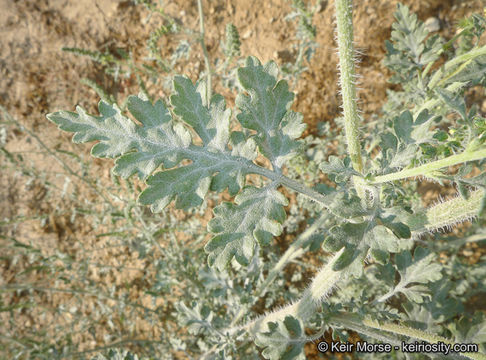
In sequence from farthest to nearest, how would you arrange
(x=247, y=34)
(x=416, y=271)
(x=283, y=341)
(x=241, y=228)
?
1. (x=247, y=34)
2. (x=416, y=271)
3. (x=283, y=341)
4. (x=241, y=228)

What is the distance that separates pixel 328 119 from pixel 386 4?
50.9 inches

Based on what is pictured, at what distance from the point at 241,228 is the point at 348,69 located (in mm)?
645

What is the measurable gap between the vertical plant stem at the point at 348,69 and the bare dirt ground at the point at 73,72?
2.46m

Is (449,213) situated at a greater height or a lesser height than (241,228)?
greater

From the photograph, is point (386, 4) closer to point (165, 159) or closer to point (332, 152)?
point (332, 152)

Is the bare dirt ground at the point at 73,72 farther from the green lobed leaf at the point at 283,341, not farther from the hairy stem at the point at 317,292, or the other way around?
the green lobed leaf at the point at 283,341

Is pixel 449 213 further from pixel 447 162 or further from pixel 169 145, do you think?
pixel 169 145

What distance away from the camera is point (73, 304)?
3871 mm

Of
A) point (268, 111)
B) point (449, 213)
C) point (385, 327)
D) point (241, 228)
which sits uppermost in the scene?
point (268, 111)

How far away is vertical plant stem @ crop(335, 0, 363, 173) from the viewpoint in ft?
3.53

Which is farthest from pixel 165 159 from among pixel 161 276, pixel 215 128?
pixel 161 276

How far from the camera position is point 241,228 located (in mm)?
1262

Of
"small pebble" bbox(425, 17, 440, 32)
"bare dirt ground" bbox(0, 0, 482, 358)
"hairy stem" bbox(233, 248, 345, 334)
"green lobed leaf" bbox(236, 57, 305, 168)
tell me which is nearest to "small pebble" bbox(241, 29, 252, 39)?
"bare dirt ground" bbox(0, 0, 482, 358)

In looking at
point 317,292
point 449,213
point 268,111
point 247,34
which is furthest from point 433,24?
point 317,292
